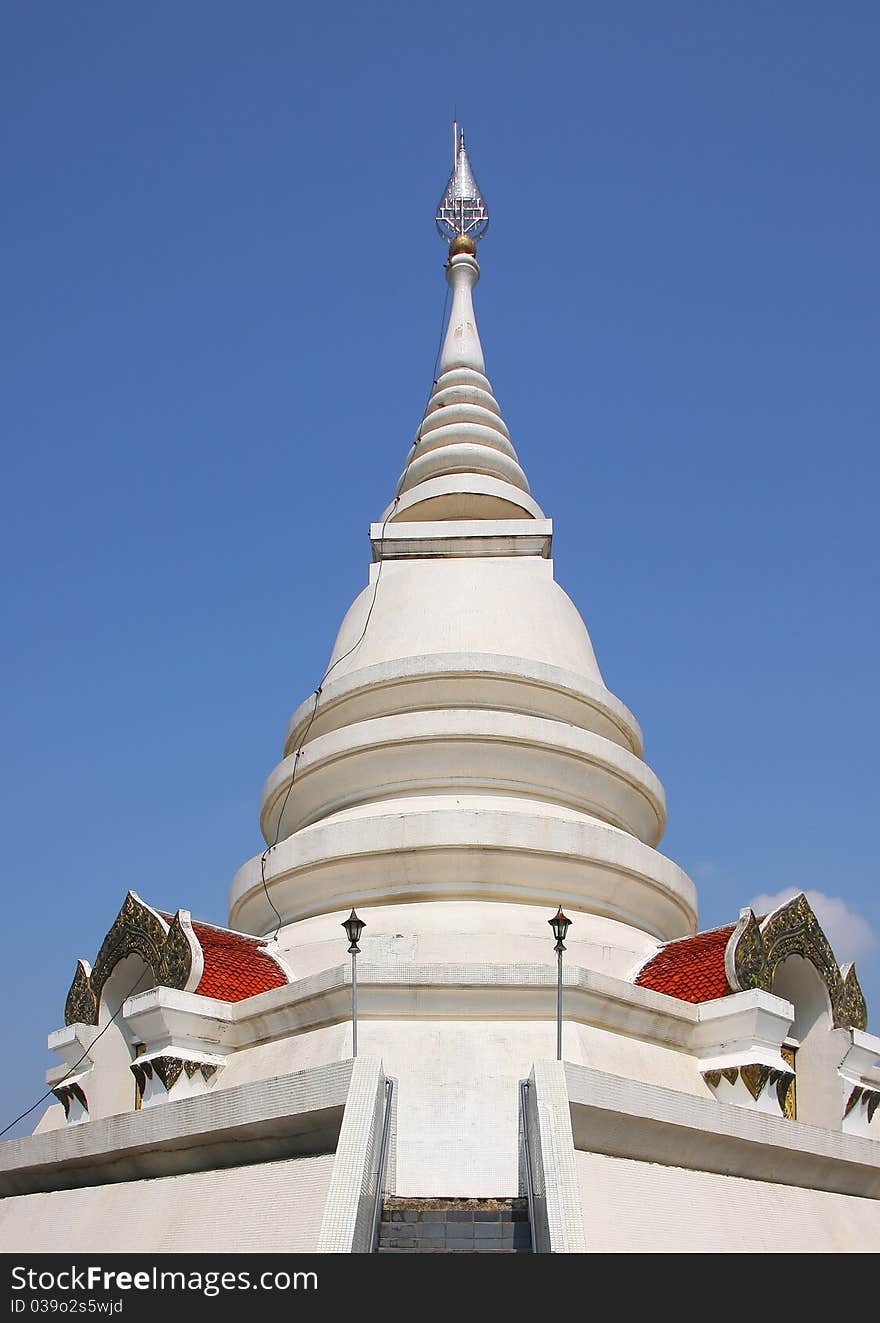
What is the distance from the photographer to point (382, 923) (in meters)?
13.8

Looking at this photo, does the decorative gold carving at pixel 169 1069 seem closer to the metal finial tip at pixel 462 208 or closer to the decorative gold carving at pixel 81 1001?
the decorative gold carving at pixel 81 1001

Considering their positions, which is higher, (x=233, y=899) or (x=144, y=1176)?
(x=233, y=899)

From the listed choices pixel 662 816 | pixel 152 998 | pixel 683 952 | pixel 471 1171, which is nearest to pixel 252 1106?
pixel 471 1171

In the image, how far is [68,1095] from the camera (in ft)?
47.9

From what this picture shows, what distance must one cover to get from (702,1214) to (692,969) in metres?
3.31

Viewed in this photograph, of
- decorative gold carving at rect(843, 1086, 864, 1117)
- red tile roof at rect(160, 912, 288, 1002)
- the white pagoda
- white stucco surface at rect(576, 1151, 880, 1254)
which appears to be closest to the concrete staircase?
the white pagoda

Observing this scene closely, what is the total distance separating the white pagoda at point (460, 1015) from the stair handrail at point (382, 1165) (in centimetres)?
6

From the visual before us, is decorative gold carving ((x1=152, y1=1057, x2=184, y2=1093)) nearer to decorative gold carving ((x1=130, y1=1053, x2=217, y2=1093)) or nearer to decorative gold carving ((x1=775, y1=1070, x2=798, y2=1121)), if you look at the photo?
decorative gold carving ((x1=130, y1=1053, x2=217, y2=1093))

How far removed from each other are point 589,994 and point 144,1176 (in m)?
4.43

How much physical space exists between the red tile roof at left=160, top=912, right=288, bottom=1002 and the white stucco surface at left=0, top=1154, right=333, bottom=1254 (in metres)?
2.22

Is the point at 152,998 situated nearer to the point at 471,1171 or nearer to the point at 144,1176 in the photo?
the point at 144,1176

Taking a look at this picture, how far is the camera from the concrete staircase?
30.7 ft

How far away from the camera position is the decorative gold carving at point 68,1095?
1438 cm

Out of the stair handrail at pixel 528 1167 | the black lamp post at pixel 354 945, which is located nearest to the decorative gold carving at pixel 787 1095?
the stair handrail at pixel 528 1167
